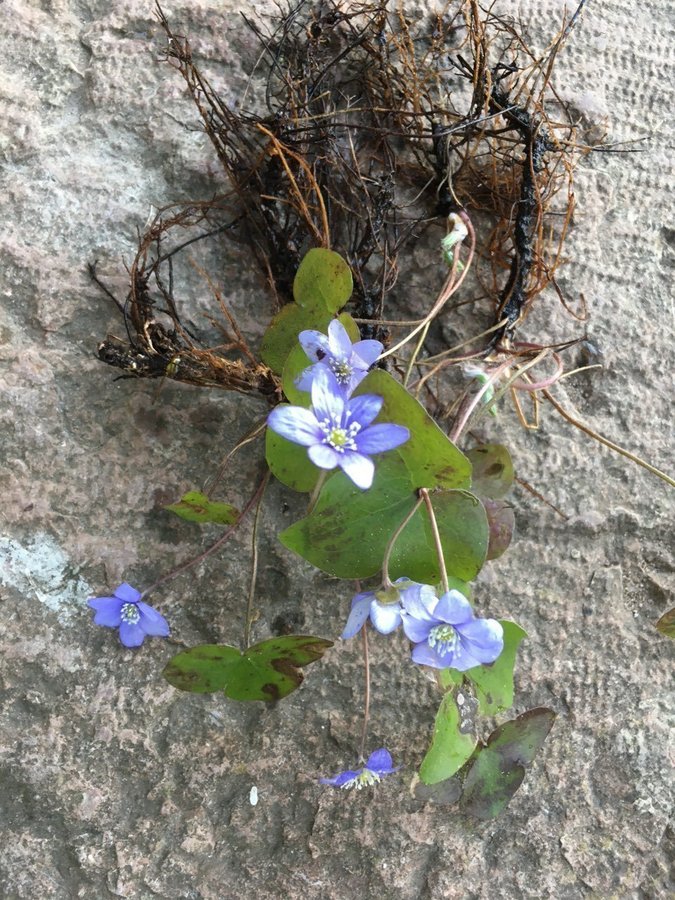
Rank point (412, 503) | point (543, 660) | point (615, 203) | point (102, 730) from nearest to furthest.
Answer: point (412, 503), point (102, 730), point (543, 660), point (615, 203)

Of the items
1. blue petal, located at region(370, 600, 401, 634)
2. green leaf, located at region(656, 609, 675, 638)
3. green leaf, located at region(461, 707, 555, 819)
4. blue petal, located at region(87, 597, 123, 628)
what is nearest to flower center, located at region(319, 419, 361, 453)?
blue petal, located at region(370, 600, 401, 634)

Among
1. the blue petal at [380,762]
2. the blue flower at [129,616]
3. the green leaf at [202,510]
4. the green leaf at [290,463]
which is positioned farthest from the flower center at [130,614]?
the blue petal at [380,762]

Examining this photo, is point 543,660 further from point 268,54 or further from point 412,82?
Answer: point 268,54

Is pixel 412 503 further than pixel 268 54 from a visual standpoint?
No

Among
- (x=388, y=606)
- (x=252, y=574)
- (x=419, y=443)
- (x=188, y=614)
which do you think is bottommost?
(x=188, y=614)

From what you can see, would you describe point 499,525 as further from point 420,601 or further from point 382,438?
point 382,438

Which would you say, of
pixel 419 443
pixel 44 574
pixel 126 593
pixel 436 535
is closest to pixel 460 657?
pixel 436 535

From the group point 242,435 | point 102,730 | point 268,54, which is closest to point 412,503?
point 242,435
